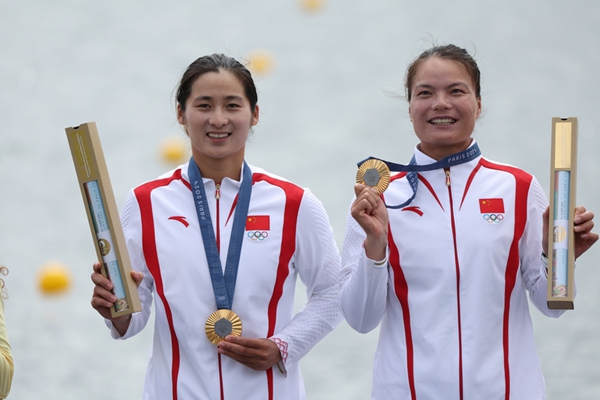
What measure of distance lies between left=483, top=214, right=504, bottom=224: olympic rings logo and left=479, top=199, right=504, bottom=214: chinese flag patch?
11mm

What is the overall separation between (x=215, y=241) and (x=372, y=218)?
0.45 m

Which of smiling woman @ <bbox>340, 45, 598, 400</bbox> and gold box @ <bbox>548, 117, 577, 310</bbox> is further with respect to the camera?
smiling woman @ <bbox>340, 45, 598, 400</bbox>

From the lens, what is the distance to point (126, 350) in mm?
5062

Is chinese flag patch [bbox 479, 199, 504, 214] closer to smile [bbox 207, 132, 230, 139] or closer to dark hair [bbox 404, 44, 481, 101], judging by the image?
dark hair [bbox 404, 44, 481, 101]

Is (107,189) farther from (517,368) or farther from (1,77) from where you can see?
(1,77)

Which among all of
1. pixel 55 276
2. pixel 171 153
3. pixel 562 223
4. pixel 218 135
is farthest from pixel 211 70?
pixel 171 153

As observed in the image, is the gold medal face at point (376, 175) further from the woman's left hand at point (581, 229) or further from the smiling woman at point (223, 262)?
the woman's left hand at point (581, 229)

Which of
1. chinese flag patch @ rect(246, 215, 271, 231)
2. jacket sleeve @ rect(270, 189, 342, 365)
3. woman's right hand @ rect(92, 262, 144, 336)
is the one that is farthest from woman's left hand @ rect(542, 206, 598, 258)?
woman's right hand @ rect(92, 262, 144, 336)

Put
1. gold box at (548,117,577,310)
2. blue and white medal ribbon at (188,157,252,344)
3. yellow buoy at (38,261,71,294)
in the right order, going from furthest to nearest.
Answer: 1. yellow buoy at (38,261,71,294)
2. blue and white medal ribbon at (188,157,252,344)
3. gold box at (548,117,577,310)

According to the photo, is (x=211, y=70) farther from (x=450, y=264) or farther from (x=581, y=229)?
(x=581, y=229)

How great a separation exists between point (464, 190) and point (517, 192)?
5.5 inches

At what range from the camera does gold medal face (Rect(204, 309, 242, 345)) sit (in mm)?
2266

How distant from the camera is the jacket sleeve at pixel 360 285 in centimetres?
221

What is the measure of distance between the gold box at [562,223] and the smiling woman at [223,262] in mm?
642
